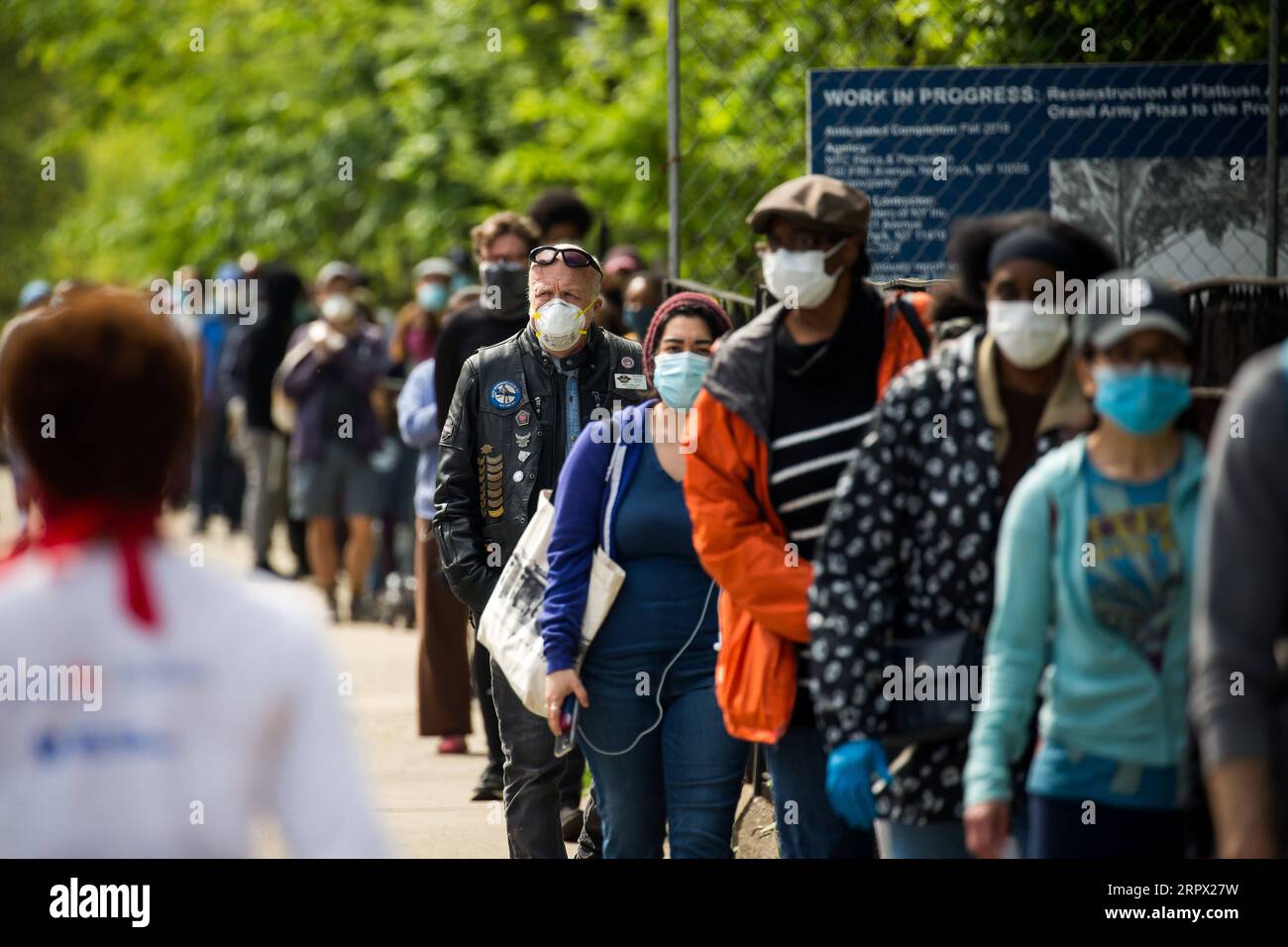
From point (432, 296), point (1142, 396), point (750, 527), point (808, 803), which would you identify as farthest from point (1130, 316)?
point (432, 296)

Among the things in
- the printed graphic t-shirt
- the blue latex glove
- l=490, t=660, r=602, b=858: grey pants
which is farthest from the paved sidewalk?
the printed graphic t-shirt

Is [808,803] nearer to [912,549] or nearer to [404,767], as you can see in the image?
[912,549]

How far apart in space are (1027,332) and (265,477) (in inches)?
482

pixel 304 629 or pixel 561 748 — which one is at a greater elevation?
pixel 304 629

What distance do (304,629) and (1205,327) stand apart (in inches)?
141

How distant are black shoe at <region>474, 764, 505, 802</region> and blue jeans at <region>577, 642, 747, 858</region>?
2892 mm

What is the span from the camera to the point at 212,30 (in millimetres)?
22516

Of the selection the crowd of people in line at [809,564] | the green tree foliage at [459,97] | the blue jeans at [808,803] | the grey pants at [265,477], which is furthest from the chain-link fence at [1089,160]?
the grey pants at [265,477]

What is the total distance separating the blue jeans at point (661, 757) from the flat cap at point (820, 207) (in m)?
1.25

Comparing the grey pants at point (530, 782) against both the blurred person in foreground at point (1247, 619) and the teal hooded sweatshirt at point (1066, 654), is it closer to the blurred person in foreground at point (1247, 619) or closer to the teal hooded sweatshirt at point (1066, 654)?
the teal hooded sweatshirt at point (1066, 654)

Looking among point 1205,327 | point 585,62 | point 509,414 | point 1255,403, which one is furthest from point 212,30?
point 1255,403

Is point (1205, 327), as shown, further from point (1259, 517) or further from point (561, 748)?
point (1259, 517)
